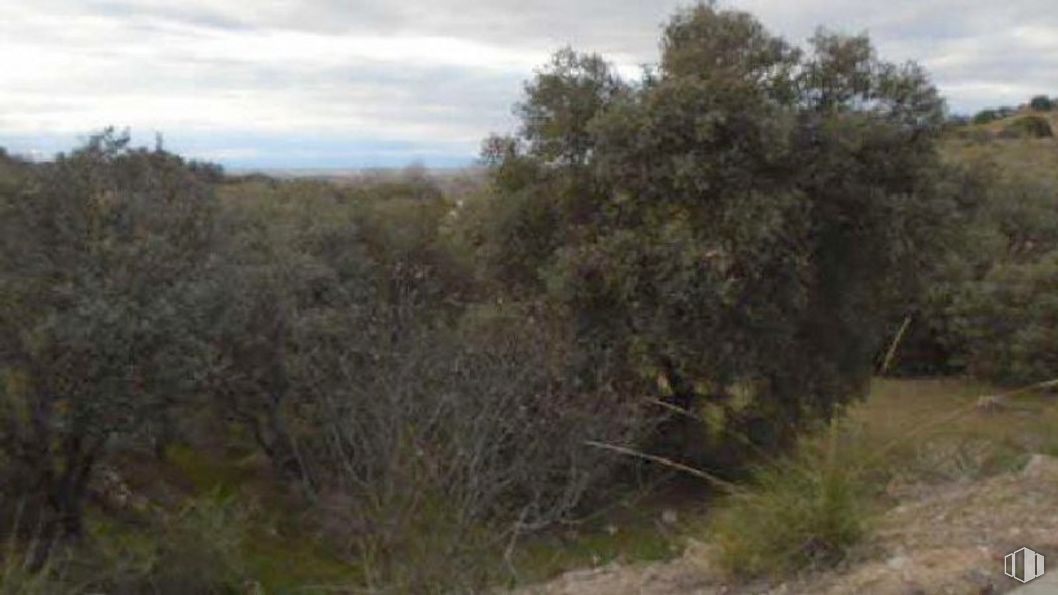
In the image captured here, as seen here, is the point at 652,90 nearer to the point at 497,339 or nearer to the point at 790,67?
the point at 790,67

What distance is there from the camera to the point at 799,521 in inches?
218

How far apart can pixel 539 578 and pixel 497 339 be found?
3.19m

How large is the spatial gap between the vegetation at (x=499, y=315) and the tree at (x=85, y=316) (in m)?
0.03

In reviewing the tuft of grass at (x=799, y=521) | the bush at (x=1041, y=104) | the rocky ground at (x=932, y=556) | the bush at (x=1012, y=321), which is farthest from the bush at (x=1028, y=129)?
the tuft of grass at (x=799, y=521)

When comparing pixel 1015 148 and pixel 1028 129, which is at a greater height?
pixel 1028 129

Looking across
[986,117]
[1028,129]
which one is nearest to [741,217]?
[1028,129]

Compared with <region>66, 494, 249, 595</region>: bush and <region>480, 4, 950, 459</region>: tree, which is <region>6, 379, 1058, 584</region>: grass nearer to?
<region>66, 494, 249, 595</region>: bush

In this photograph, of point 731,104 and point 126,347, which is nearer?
point 126,347

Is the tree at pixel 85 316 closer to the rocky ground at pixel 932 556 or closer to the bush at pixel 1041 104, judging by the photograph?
the rocky ground at pixel 932 556

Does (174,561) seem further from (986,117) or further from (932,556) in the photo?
(986,117)

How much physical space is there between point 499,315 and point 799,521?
9.09 m

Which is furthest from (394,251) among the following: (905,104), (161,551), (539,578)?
(539,578)

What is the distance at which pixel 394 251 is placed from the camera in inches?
1007

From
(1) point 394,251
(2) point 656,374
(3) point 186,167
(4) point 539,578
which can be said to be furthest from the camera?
(1) point 394,251
